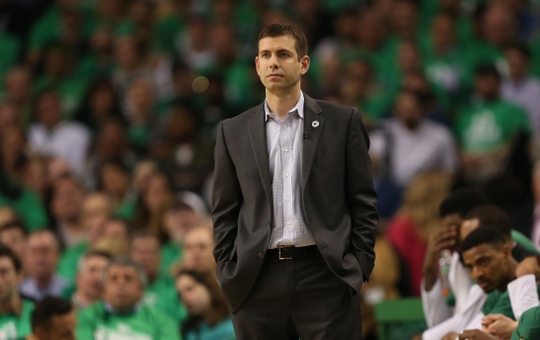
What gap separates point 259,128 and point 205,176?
18.7ft

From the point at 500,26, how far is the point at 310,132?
6.63m

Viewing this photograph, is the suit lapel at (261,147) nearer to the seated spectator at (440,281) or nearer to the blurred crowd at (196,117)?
the seated spectator at (440,281)

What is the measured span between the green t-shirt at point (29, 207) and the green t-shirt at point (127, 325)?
3.31 meters

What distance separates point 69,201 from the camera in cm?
1046

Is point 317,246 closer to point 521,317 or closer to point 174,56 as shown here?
point 521,317

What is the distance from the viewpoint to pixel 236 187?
4.80 m

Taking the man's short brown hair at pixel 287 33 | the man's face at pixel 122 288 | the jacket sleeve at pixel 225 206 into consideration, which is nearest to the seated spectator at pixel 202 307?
the man's face at pixel 122 288

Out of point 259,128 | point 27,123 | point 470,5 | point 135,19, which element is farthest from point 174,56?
point 259,128

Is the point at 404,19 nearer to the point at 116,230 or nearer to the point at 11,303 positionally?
the point at 116,230

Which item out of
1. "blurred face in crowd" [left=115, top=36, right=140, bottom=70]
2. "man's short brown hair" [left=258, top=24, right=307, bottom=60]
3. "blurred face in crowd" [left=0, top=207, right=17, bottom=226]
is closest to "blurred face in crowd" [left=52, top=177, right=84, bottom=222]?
"blurred face in crowd" [left=0, top=207, right=17, bottom=226]

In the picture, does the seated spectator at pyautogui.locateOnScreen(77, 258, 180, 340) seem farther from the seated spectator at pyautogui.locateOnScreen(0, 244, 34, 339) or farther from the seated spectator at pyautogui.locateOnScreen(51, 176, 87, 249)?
the seated spectator at pyautogui.locateOnScreen(51, 176, 87, 249)

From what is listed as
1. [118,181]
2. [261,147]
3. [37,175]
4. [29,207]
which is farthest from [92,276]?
[261,147]

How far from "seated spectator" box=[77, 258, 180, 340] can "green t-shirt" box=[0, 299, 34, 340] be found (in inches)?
15.0

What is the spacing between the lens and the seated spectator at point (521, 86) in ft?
34.0
